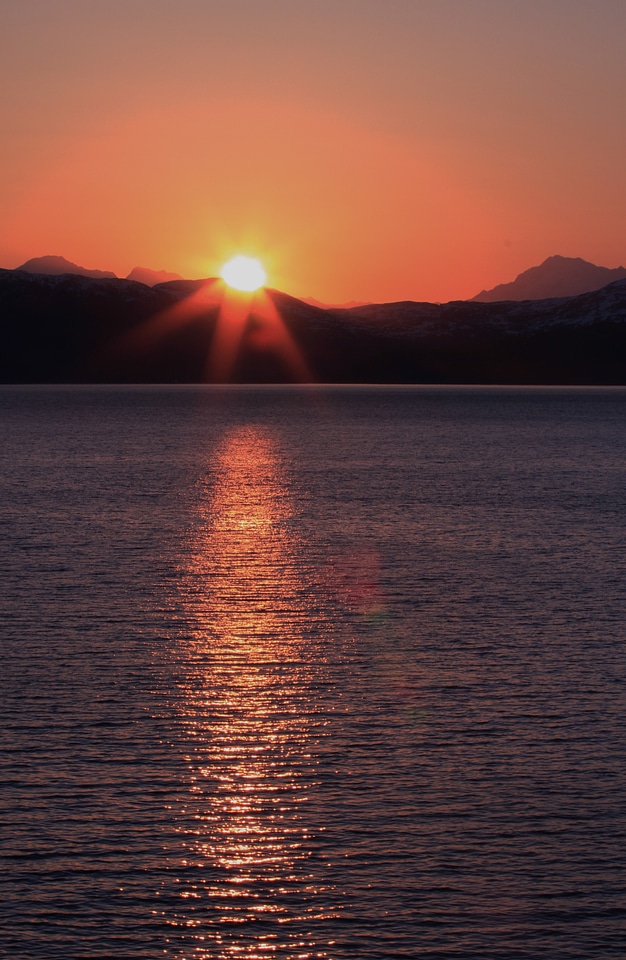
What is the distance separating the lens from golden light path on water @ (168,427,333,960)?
18.0 m

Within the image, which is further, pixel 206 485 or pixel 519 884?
pixel 206 485

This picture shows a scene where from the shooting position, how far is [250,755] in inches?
981

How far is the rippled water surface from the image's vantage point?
18047mm

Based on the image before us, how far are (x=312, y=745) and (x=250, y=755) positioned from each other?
4.79 ft

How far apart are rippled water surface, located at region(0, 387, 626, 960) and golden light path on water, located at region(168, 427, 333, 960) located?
6cm

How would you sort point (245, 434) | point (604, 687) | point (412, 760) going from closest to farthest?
point (412, 760)
point (604, 687)
point (245, 434)

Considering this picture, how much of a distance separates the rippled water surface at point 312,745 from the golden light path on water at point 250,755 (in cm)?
6

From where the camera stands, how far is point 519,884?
62.4 ft

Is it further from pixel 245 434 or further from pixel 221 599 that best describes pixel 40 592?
pixel 245 434

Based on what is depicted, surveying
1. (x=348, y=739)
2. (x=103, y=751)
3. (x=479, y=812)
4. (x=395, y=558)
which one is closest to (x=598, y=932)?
(x=479, y=812)

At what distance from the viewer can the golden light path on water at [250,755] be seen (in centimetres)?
1798

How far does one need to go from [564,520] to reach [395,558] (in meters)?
18.7

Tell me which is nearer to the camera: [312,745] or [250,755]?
[250,755]

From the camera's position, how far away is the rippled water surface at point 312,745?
711 inches
